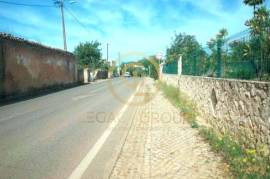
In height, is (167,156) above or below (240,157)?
below

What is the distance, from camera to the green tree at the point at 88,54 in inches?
2832

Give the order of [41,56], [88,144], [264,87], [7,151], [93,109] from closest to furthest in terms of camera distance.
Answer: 1. [264,87]
2. [7,151]
3. [88,144]
4. [93,109]
5. [41,56]

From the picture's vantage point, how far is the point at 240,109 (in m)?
7.26

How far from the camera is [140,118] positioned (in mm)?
12773

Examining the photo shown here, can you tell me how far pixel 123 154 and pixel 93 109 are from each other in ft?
24.9

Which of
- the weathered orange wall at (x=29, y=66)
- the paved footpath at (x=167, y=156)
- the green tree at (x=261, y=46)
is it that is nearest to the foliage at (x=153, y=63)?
the weathered orange wall at (x=29, y=66)

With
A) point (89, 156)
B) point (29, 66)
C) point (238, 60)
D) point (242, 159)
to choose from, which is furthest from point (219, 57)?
point (29, 66)

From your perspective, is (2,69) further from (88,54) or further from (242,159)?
(88,54)

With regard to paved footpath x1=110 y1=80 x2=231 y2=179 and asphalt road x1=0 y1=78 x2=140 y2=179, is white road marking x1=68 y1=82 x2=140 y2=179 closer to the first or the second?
asphalt road x1=0 y1=78 x2=140 y2=179

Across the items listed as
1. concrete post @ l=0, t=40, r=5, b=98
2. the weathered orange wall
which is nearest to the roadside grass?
concrete post @ l=0, t=40, r=5, b=98

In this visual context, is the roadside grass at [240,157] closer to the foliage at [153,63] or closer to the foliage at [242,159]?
A: the foliage at [242,159]

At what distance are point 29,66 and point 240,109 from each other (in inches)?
901

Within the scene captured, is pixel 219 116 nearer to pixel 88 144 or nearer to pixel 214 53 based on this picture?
pixel 214 53

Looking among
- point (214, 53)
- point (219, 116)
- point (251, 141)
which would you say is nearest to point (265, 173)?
point (251, 141)
